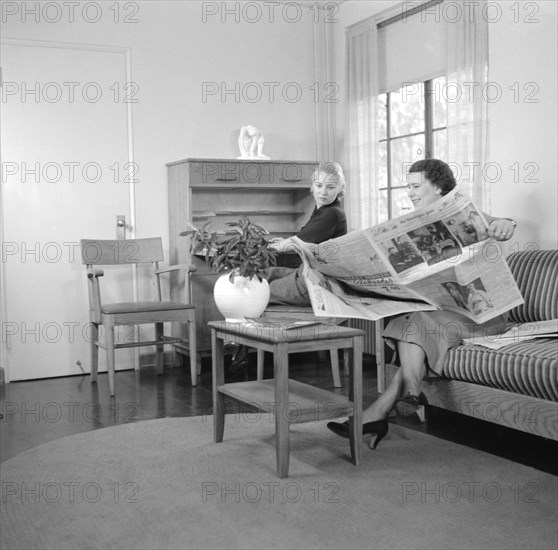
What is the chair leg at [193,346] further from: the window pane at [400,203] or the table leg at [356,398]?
the table leg at [356,398]

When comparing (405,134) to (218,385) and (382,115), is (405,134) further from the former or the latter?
(218,385)

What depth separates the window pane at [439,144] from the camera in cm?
542

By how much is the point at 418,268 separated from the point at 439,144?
7.29ft

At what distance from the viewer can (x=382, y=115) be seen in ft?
19.7

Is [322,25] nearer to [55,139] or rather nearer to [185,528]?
[55,139]

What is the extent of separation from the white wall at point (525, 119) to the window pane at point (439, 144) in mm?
898

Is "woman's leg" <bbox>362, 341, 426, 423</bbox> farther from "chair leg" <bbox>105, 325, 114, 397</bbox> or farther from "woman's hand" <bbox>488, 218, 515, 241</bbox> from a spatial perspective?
"chair leg" <bbox>105, 325, 114, 397</bbox>

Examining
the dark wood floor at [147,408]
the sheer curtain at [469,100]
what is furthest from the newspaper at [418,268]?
the sheer curtain at [469,100]

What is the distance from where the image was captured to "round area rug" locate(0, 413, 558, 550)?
8.08 ft

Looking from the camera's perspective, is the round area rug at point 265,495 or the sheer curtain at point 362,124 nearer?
the round area rug at point 265,495

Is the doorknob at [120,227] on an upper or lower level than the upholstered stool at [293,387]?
upper

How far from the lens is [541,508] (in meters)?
2.63

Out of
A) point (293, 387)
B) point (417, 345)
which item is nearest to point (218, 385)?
point (293, 387)

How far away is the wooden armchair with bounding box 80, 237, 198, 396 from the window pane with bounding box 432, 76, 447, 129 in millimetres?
1923
